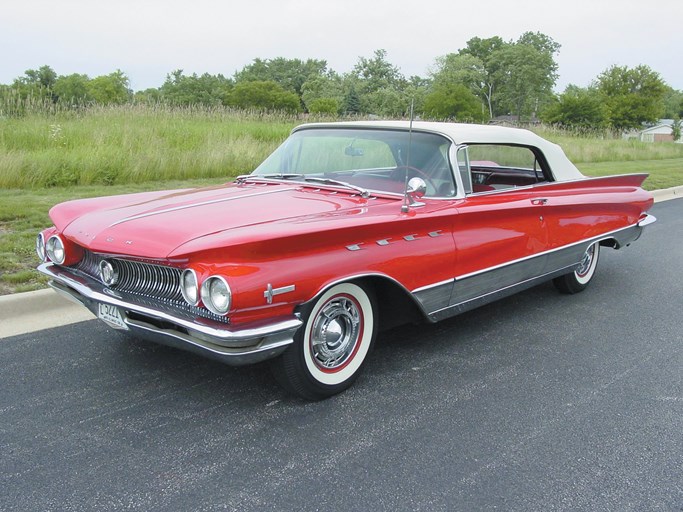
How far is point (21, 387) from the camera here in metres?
3.26

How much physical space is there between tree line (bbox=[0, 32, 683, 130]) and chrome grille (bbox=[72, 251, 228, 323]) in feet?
129

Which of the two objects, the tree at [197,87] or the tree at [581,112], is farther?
the tree at [197,87]

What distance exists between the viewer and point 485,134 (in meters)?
4.43

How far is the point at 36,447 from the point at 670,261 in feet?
21.5

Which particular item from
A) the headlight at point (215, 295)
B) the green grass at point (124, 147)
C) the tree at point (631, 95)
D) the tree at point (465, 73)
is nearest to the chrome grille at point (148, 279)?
the headlight at point (215, 295)

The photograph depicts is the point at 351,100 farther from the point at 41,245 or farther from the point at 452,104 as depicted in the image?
the point at 41,245

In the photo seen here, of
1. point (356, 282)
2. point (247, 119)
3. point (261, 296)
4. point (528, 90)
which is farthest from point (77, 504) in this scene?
point (528, 90)

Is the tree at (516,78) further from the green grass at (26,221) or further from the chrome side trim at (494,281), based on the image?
the chrome side trim at (494,281)

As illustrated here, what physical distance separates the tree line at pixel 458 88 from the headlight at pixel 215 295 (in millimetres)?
39517

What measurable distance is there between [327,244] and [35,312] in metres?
2.61

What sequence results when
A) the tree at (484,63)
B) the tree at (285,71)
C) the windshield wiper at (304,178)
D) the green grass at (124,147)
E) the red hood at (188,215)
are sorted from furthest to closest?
1. the tree at (285,71)
2. the tree at (484,63)
3. the green grass at (124,147)
4. the windshield wiper at (304,178)
5. the red hood at (188,215)

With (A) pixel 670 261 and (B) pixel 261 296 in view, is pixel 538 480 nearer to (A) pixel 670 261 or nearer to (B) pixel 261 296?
(B) pixel 261 296

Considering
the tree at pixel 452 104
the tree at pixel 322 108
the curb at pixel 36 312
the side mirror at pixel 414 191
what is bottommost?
the curb at pixel 36 312

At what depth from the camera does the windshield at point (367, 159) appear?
3.99m
